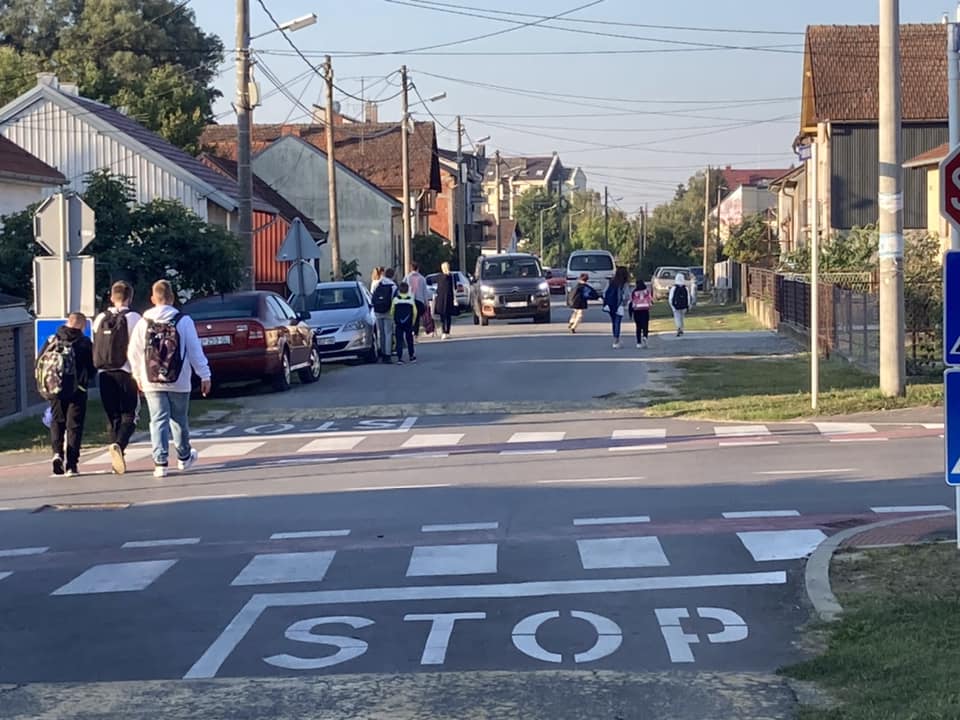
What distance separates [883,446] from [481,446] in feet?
14.0

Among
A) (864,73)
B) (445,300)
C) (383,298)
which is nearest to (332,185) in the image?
(445,300)

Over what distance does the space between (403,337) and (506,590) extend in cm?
1987

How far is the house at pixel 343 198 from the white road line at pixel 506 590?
2235 inches

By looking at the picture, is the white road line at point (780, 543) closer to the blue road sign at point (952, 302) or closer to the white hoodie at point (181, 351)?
the blue road sign at point (952, 302)

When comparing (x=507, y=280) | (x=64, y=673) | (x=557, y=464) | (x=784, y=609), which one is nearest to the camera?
(x=64, y=673)

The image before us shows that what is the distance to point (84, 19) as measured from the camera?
6738cm

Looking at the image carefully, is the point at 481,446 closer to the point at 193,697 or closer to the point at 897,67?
the point at 897,67

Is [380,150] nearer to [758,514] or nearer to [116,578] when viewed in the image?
[758,514]

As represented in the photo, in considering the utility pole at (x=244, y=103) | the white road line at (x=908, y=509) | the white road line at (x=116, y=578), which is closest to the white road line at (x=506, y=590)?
the white road line at (x=116, y=578)

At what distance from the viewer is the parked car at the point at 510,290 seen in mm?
41688

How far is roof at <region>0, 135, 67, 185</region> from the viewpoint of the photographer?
104ft

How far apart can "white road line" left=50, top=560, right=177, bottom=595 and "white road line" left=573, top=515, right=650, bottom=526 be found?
10.0ft

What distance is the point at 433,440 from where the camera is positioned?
56.9 feet

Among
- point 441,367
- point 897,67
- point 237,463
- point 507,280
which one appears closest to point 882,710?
point 237,463
